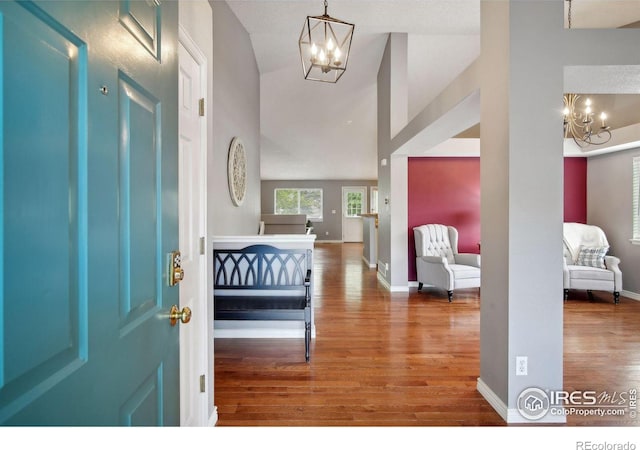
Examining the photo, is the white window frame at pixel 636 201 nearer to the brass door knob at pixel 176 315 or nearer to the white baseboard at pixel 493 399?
the white baseboard at pixel 493 399

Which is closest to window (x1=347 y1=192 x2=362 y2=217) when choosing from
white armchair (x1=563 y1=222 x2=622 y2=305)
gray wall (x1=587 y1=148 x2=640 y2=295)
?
gray wall (x1=587 y1=148 x2=640 y2=295)

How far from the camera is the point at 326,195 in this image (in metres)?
13.7

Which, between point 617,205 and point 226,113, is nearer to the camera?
point 226,113

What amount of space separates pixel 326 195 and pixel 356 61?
26.5ft

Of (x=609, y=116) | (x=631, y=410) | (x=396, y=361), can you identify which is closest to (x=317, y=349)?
(x=396, y=361)

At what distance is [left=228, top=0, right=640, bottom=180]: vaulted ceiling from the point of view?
13.2 feet

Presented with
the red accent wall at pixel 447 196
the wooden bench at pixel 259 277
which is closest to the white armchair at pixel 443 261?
the red accent wall at pixel 447 196

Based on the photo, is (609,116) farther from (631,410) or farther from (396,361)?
(396,361)

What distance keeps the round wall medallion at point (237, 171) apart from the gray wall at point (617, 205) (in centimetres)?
534

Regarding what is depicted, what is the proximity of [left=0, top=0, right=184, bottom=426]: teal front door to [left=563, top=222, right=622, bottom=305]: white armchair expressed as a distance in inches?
208

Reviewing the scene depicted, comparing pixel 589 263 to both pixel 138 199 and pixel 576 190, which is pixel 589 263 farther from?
pixel 138 199

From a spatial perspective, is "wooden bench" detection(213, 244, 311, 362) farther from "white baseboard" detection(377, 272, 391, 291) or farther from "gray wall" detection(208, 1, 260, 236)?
"white baseboard" detection(377, 272, 391, 291)

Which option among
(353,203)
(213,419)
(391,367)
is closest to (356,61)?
(391,367)

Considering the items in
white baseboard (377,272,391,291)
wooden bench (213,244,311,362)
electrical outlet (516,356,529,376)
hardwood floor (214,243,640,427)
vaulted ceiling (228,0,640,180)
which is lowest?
hardwood floor (214,243,640,427)
